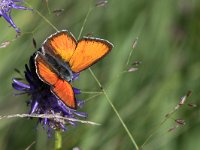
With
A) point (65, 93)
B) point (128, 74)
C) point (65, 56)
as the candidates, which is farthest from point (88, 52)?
point (128, 74)

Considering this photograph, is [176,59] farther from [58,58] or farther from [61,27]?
[58,58]

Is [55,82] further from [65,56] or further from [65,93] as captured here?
[65,56]

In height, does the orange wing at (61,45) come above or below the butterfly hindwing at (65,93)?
above

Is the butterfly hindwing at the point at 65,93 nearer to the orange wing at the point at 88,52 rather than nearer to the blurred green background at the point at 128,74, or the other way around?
the orange wing at the point at 88,52

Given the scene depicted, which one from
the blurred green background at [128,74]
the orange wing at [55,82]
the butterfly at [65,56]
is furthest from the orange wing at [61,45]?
Answer: the blurred green background at [128,74]

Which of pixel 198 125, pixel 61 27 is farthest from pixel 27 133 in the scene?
pixel 198 125
